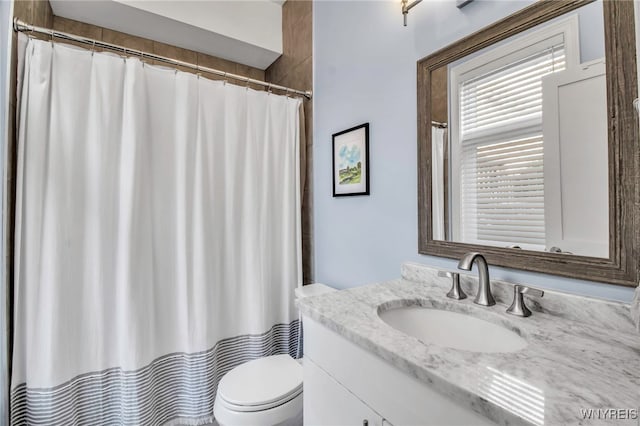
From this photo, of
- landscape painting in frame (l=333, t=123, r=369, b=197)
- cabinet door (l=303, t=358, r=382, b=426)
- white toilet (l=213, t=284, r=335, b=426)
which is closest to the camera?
cabinet door (l=303, t=358, r=382, b=426)

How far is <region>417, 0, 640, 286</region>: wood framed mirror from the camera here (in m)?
0.74

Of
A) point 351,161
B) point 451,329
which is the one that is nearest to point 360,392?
point 451,329

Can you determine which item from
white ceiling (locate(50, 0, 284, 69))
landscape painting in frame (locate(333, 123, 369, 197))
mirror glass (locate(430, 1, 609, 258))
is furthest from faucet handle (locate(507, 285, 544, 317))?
white ceiling (locate(50, 0, 284, 69))

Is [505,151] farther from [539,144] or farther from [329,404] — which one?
[329,404]

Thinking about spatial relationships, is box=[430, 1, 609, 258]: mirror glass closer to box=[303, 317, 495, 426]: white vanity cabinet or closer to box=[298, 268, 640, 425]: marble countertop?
box=[298, 268, 640, 425]: marble countertop

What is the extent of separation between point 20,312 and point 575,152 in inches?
83.1

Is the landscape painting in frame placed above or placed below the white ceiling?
below

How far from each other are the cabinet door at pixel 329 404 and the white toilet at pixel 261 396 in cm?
28

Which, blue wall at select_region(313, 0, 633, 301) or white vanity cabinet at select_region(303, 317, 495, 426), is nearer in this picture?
white vanity cabinet at select_region(303, 317, 495, 426)

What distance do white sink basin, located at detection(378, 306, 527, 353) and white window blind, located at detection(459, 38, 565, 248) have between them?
29 cm

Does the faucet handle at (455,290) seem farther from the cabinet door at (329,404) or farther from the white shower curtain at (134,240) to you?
the white shower curtain at (134,240)

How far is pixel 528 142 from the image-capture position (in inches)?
35.7

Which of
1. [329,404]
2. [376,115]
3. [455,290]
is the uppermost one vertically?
[376,115]

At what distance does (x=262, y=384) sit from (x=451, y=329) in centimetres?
85
